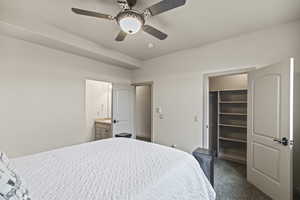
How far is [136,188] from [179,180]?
425mm

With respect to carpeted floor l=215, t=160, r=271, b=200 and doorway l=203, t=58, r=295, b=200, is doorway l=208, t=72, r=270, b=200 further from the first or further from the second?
doorway l=203, t=58, r=295, b=200

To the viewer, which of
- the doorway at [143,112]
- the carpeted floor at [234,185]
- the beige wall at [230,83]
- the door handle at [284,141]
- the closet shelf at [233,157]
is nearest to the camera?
the door handle at [284,141]

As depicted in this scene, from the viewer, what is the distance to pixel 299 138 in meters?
2.15

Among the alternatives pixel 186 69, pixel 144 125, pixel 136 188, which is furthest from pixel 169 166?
pixel 144 125

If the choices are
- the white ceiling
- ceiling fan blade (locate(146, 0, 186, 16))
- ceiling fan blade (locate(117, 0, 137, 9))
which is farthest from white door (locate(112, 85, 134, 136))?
ceiling fan blade (locate(146, 0, 186, 16))

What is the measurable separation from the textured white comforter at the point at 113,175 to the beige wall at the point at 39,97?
58.0 inches

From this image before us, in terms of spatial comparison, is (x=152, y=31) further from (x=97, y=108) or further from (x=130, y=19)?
(x=97, y=108)

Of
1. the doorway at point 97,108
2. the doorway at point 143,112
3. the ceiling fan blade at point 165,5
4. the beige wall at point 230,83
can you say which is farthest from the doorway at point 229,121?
the doorway at point 97,108

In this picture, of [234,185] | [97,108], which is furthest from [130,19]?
[97,108]

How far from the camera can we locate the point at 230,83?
368 centimetres

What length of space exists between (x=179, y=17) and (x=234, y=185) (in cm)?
274

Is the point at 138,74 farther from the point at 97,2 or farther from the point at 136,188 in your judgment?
the point at 136,188

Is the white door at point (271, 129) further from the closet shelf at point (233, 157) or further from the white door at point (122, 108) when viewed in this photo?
the white door at point (122, 108)

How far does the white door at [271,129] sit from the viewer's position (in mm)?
1838
